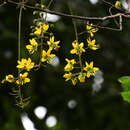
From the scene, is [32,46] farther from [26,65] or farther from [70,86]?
[70,86]

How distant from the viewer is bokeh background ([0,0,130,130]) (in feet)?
12.0

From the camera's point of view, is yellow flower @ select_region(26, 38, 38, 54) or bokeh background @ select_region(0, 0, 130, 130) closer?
yellow flower @ select_region(26, 38, 38, 54)

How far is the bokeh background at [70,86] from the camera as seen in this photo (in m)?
3.67

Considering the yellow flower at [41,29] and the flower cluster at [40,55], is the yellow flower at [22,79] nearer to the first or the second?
the flower cluster at [40,55]

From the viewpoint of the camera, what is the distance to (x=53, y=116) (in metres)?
3.91

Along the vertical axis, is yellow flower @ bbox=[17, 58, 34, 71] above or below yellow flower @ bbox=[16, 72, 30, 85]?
above

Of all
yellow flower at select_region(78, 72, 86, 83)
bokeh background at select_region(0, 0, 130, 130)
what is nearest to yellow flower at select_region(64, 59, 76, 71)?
yellow flower at select_region(78, 72, 86, 83)

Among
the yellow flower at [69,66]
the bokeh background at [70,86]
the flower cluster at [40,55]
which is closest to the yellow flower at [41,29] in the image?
the flower cluster at [40,55]

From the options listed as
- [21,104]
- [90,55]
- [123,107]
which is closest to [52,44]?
[21,104]

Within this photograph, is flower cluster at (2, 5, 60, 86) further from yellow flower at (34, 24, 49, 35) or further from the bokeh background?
the bokeh background

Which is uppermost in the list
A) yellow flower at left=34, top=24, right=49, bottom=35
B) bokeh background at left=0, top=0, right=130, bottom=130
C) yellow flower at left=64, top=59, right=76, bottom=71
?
yellow flower at left=34, top=24, right=49, bottom=35

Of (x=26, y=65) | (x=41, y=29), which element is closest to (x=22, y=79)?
(x=26, y=65)

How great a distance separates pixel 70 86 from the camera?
3.85 m

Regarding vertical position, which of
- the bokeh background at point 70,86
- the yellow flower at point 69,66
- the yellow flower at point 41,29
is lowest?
the bokeh background at point 70,86
